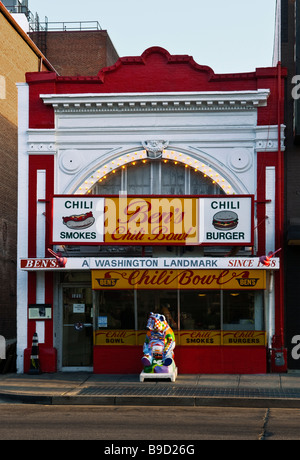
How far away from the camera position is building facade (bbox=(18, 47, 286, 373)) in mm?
18375

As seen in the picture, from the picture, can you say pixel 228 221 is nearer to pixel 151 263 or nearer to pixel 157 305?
pixel 151 263

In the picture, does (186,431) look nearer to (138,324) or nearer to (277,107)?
(138,324)

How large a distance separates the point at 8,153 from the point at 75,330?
10881 millimetres

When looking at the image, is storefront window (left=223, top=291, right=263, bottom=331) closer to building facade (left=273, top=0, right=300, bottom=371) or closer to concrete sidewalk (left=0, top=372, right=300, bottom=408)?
building facade (left=273, top=0, right=300, bottom=371)

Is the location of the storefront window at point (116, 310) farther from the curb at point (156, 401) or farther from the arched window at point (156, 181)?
the curb at point (156, 401)

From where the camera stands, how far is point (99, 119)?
19.7 m

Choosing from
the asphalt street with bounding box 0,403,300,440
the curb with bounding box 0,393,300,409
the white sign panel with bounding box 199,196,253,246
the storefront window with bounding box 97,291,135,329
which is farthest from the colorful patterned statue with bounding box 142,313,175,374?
the asphalt street with bounding box 0,403,300,440

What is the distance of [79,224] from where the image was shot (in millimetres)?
18562

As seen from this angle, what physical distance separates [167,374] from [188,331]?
1.71 metres

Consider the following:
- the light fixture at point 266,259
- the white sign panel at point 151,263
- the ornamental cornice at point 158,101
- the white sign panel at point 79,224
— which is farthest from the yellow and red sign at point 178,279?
the ornamental cornice at point 158,101

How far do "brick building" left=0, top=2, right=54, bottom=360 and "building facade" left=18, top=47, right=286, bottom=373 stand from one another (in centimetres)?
828

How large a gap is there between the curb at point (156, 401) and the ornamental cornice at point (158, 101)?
26.3 ft

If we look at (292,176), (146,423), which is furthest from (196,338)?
(146,423)

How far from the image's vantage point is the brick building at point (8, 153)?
27609 mm
